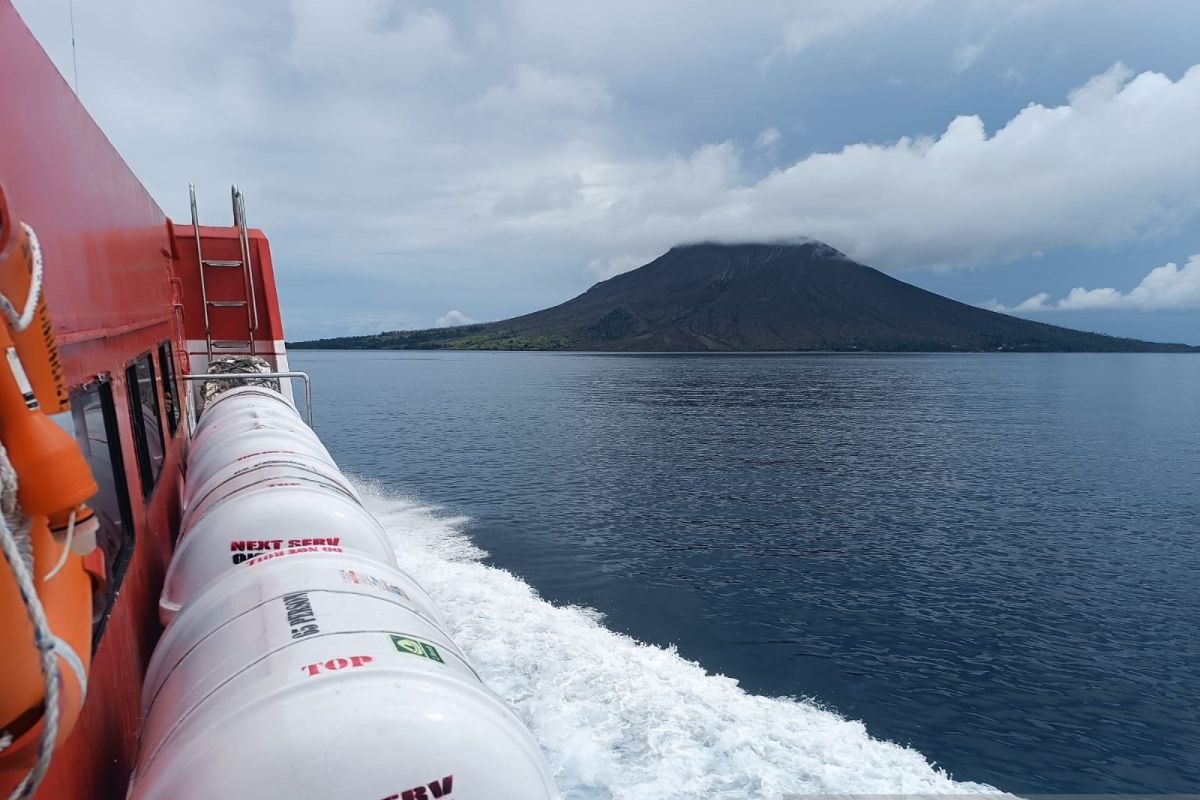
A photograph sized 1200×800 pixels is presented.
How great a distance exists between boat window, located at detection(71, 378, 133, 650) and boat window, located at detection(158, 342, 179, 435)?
15.8ft

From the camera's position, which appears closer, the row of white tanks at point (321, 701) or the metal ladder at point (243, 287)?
the row of white tanks at point (321, 701)

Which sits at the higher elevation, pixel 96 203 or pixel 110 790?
pixel 96 203

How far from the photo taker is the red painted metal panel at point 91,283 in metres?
3.55

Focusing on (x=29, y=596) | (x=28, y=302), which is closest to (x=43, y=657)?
(x=29, y=596)

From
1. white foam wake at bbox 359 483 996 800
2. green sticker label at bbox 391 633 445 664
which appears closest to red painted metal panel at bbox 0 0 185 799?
green sticker label at bbox 391 633 445 664

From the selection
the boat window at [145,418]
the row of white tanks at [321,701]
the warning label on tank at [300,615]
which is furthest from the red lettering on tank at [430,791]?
the boat window at [145,418]

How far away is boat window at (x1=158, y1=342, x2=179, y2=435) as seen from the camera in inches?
409

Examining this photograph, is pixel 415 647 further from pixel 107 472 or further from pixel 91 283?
pixel 91 283

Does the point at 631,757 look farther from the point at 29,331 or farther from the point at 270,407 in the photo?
the point at 29,331

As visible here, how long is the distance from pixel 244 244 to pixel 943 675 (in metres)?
16.5

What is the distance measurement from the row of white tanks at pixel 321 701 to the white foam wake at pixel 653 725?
5.16m

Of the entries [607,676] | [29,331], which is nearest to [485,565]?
[607,676]

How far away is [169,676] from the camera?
356 cm

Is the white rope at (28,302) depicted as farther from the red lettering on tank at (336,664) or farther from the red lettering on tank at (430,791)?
the red lettering on tank at (430,791)
